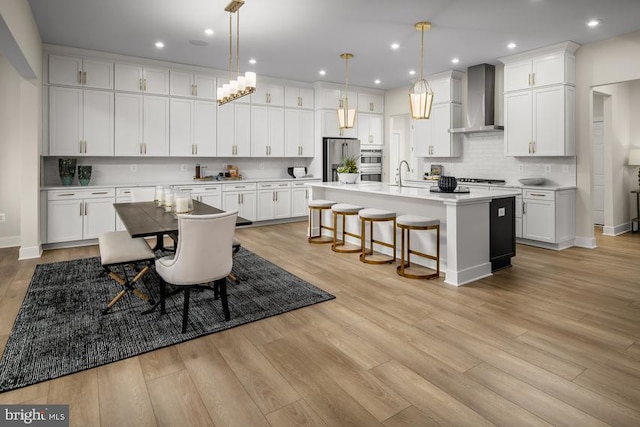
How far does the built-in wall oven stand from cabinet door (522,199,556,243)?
3.77m

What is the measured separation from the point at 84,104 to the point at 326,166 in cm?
434

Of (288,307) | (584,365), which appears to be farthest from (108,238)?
(584,365)

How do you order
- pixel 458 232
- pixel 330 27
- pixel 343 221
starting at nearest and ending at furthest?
pixel 458 232 < pixel 330 27 < pixel 343 221

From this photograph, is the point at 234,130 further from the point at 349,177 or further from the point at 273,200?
the point at 349,177

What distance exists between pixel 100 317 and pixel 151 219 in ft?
2.88

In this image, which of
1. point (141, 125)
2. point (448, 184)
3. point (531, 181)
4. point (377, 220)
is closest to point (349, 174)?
point (377, 220)

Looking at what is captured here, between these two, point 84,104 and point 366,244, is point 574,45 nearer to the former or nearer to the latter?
point 366,244

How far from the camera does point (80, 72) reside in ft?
18.9

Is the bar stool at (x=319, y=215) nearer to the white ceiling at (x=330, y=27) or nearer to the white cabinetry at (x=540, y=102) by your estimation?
the white ceiling at (x=330, y=27)

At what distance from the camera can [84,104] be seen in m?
5.83

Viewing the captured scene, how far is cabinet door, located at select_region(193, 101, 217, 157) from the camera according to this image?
683cm

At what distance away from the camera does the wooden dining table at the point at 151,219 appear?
2.95 metres

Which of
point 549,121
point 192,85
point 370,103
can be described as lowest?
point 549,121

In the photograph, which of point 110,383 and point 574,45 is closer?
point 110,383
